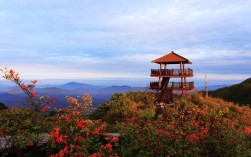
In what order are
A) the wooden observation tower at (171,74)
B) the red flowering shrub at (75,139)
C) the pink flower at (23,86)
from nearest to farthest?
the red flowering shrub at (75,139), the pink flower at (23,86), the wooden observation tower at (171,74)

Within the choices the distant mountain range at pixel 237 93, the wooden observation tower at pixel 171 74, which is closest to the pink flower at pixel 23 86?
the wooden observation tower at pixel 171 74

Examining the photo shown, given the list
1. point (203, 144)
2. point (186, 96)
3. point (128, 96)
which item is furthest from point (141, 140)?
point (186, 96)

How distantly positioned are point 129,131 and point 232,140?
12.7ft

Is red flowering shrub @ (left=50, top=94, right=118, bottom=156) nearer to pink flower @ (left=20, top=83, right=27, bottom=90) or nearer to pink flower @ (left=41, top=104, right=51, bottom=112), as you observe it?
pink flower @ (left=41, top=104, right=51, bottom=112)

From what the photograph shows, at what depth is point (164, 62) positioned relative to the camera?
32344 millimetres

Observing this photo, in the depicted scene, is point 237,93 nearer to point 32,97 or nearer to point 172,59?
point 172,59

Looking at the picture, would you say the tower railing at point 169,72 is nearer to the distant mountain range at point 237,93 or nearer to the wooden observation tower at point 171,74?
the wooden observation tower at point 171,74

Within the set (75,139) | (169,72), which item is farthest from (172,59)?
(75,139)

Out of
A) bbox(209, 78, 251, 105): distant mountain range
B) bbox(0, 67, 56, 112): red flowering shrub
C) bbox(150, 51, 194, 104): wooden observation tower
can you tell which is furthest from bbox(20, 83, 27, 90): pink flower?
bbox(209, 78, 251, 105): distant mountain range

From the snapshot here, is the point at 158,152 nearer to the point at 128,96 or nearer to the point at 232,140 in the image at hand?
the point at 232,140

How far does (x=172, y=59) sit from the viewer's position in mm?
31906

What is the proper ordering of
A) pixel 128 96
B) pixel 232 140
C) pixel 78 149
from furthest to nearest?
pixel 128 96, pixel 232 140, pixel 78 149

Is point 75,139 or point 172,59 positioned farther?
point 172,59

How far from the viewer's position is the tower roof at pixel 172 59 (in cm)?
3167
